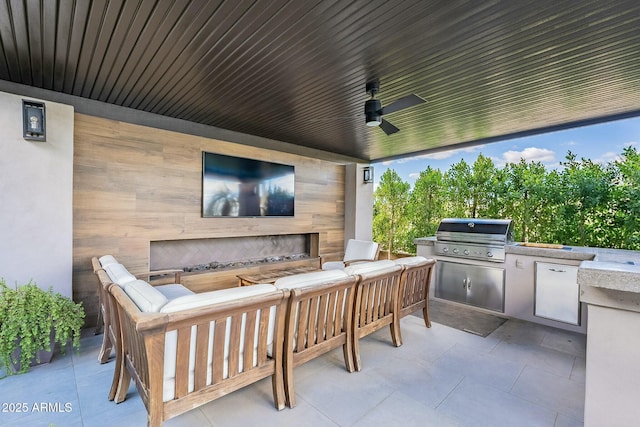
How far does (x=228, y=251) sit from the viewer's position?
4.83 meters

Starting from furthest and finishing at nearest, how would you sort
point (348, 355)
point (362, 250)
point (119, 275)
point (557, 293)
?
point (362, 250), point (557, 293), point (348, 355), point (119, 275)

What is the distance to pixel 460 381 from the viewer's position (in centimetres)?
232

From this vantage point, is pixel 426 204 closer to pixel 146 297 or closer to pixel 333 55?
pixel 333 55

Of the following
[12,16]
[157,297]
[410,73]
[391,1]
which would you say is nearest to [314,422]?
[157,297]

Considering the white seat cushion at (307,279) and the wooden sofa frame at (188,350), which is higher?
the white seat cushion at (307,279)

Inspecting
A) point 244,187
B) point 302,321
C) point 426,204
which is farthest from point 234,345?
point 426,204

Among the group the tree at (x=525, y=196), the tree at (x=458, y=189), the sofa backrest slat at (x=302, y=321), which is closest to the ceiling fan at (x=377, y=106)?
the sofa backrest slat at (x=302, y=321)

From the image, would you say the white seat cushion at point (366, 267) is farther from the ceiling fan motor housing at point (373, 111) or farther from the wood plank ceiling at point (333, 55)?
the wood plank ceiling at point (333, 55)

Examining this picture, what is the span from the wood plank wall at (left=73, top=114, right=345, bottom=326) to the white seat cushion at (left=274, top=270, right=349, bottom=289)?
2585mm

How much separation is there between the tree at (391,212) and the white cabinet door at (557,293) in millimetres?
3302

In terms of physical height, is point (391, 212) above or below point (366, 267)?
above

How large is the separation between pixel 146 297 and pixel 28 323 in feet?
5.48

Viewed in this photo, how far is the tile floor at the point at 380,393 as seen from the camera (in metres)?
1.86

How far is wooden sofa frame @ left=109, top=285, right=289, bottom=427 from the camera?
1.40 m
